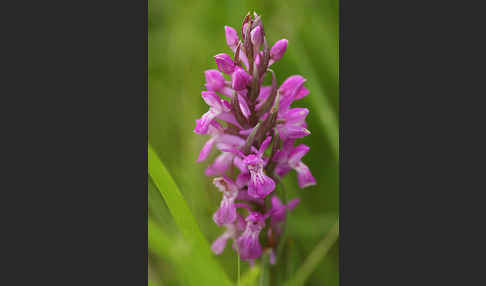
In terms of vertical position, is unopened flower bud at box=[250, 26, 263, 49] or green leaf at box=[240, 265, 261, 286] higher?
unopened flower bud at box=[250, 26, 263, 49]

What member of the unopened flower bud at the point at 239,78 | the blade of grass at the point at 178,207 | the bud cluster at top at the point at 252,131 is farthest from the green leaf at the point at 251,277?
the unopened flower bud at the point at 239,78

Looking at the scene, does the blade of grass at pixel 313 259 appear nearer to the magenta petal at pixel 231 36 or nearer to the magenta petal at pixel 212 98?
the magenta petal at pixel 212 98

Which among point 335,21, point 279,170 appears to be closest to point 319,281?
point 279,170

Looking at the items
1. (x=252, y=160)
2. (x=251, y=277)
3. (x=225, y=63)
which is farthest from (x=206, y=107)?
(x=251, y=277)

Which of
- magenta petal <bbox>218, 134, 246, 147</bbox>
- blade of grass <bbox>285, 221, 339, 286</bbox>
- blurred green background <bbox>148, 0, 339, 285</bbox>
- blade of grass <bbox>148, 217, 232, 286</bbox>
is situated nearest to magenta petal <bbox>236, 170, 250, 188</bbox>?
magenta petal <bbox>218, 134, 246, 147</bbox>

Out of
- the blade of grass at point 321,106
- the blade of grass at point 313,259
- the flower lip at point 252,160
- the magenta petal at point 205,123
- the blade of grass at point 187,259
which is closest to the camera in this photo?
the blade of grass at point 187,259

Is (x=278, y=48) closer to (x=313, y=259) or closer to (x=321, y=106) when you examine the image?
(x=321, y=106)

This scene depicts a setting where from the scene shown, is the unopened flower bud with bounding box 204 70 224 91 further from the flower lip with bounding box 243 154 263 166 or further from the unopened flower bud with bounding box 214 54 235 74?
the flower lip with bounding box 243 154 263 166
